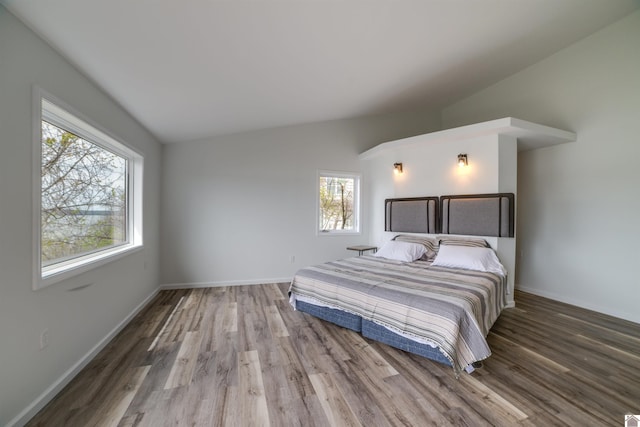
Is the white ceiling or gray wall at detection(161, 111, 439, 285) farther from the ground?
the white ceiling

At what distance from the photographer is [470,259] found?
316cm

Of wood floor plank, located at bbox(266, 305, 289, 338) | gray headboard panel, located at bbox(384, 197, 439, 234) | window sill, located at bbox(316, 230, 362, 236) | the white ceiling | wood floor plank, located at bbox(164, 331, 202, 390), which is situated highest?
the white ceiling

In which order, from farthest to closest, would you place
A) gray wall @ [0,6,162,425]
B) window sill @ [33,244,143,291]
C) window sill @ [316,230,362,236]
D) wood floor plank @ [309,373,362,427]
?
window sill @ [316,230,362,236], window sill @ [33,244,143,291], wood floor plank @ [309,373,362,427], gray wall @ [0,6,162,425]

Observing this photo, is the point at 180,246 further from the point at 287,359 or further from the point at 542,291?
the point at 542,291

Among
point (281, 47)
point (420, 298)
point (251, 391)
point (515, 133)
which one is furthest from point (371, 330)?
point (515, 133)

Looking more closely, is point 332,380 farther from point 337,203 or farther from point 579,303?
point 579,303

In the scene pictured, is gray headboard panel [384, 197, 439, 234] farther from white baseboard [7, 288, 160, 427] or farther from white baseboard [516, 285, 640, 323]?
white baseboard [7, 288, 160, 427]

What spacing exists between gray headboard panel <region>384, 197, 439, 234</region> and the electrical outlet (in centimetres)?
423

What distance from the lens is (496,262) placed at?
3143mm

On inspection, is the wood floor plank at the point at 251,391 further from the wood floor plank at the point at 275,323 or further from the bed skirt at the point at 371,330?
the bed skirt at the point at 371,330

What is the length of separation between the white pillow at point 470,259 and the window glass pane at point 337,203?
201 cm

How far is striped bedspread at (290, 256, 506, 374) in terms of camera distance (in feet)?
6.39

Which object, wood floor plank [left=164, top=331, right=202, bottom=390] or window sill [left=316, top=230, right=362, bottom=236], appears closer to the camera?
wood floor plank [left=164, top=331, right=202, bottom=390]

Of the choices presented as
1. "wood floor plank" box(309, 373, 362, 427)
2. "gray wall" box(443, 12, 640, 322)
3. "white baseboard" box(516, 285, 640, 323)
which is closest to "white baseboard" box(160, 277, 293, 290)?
"wood floor plank" box(309, 373, 362, 427)
